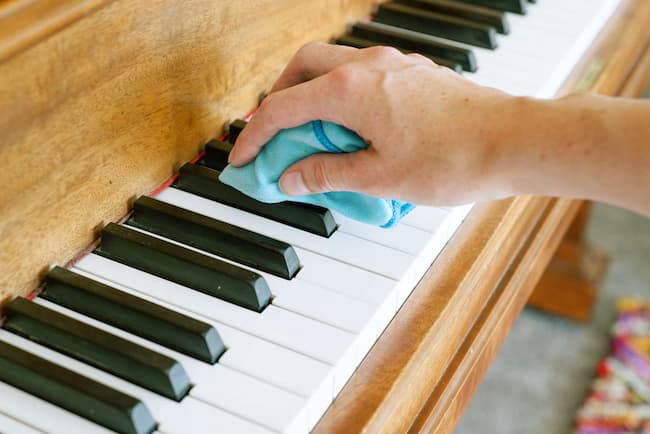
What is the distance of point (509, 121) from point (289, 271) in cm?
33

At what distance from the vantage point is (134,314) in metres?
0.99

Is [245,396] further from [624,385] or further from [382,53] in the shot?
[624,385]

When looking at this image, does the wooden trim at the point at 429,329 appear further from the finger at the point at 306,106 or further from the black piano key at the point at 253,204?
the finger at the point at 306,106

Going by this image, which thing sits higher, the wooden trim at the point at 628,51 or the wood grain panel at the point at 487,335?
the wooden trim at the point at 628,51

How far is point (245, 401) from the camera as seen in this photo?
2.95 feet

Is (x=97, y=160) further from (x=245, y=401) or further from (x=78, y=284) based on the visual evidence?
(x=245, y=401)

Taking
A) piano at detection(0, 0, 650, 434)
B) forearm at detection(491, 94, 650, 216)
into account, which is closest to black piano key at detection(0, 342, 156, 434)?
piano at detection(0, 0, 650, 434)

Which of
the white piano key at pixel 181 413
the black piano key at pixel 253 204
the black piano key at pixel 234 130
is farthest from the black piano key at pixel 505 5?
the white piano key at pixel 181 413

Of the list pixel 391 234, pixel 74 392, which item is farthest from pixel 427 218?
pixel 74 392

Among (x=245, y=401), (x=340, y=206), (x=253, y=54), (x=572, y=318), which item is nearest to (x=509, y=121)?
(x=340, y=206)

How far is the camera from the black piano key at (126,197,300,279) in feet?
3.53

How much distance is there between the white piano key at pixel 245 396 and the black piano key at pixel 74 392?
0.24ft

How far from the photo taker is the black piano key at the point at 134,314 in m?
0.95

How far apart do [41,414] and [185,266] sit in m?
0.25
